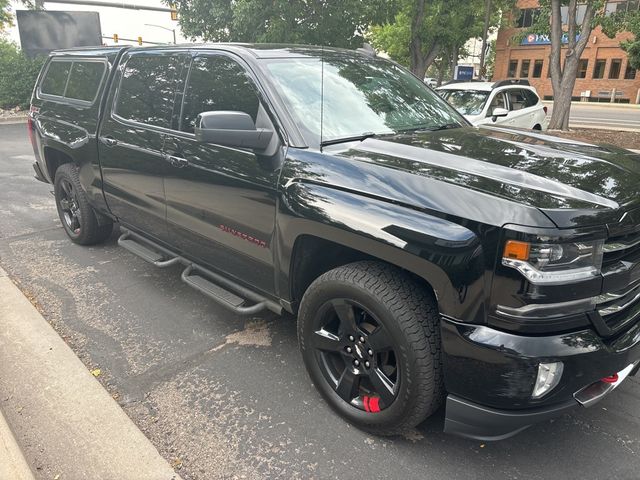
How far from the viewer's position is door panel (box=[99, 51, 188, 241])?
12.0 ft

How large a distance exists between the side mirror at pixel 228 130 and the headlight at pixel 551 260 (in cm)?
145

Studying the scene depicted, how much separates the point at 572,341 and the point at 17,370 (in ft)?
10.2

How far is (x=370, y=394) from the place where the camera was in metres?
2.65

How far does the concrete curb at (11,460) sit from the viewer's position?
2242 mm

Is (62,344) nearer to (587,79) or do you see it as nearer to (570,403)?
(570,403)

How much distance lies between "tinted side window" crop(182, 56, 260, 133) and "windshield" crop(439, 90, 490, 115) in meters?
7.24

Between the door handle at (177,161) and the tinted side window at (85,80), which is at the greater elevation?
the tinted side window at (85,80)

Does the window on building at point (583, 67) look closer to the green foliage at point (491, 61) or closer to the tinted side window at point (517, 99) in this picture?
the green foliage at point (491, 61)

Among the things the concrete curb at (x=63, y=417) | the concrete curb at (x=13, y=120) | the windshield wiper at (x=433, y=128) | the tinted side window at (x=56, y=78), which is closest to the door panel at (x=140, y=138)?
the concrete curb at (x=63, y=417)

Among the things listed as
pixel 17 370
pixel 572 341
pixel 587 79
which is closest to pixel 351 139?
pixel 572 341

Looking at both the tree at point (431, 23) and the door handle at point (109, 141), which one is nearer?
the door handle at point (109, 141)

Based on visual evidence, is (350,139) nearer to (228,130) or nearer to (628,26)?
(228,130)

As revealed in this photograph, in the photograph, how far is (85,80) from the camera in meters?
4.76

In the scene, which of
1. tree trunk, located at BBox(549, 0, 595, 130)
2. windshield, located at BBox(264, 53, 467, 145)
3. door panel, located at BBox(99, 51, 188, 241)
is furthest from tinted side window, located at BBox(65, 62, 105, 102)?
tree trunk, located at BBox(549, 0, 595, 130)
